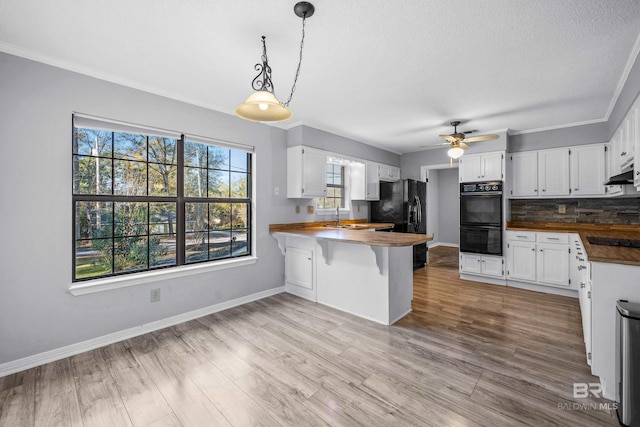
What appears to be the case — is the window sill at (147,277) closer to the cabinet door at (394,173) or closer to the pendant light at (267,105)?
the pendant light at (267,105)

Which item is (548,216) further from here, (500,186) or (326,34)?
(326,34)

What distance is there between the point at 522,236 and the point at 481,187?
0.96m

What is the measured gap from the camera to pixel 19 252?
2.22 metres

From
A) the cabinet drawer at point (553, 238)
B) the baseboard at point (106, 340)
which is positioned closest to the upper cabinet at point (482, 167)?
the cabinet drawer at point (553, 238)

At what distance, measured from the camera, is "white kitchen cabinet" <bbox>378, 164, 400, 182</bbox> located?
224 inches

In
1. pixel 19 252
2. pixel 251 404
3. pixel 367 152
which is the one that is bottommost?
pixel 251 404

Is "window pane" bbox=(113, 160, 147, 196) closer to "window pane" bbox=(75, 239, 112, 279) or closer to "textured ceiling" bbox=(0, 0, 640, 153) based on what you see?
"window pane" bbox=(75, 239, 112, 279)

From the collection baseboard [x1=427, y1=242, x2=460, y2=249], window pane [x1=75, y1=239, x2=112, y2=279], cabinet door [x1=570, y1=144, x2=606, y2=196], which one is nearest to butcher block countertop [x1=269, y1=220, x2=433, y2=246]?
window pane [x1=75, y1=239, x2=112, y2=279]

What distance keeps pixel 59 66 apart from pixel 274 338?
120 inches

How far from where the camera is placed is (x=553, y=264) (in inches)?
159

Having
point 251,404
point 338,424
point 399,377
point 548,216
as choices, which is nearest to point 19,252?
point 251,404

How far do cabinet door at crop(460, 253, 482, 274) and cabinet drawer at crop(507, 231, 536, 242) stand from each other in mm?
581

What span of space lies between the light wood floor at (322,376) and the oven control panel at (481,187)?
2043mm

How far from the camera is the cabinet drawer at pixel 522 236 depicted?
4.21 m
